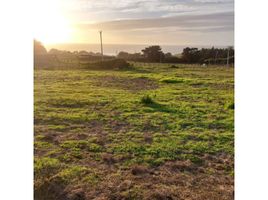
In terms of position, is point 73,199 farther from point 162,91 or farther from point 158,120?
point 162,91

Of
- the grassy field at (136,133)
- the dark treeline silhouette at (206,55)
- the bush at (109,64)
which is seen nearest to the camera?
the grassy field at (136,133)

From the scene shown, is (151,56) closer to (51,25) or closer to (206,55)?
(206,55)

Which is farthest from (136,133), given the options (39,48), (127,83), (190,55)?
(39,48)

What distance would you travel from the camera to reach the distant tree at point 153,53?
2.07 m

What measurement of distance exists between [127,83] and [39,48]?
0.78 m

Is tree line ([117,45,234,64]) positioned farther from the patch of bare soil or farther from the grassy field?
the patch of bare soil

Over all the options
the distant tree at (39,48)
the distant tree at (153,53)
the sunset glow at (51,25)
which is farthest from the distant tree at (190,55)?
the distant tree at (39,48)

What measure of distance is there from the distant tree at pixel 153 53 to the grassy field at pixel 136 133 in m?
0.09

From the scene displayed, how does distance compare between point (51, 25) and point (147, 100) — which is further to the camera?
point (147, 100)

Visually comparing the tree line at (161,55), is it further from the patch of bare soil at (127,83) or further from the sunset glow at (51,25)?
the patch of bare soil at (127,83)

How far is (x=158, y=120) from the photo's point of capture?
7.95 ft

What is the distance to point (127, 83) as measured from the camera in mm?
2637

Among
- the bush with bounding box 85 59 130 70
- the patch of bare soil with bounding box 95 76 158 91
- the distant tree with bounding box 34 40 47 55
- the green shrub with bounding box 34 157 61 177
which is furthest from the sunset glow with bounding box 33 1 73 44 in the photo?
the green shrub with bounding box 34 157 61 177
